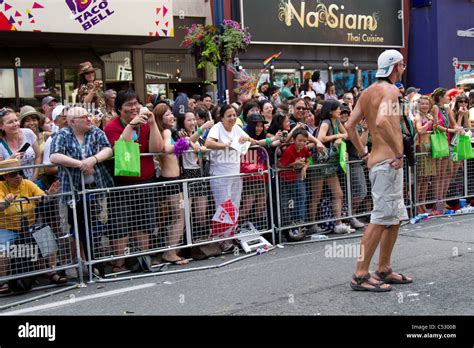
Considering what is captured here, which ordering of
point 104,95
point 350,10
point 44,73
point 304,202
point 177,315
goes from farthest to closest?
point 350,10 → point 44,73 → point 104,95 → point 304,202 → point 177,315

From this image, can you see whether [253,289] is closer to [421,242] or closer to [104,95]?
[421,242]

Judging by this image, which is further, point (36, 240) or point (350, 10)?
point (350, 10)

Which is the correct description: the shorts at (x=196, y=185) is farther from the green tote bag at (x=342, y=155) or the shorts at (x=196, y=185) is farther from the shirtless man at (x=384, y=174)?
the shirtless man at (x=384, y=174)

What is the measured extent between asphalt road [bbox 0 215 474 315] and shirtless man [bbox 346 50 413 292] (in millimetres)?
161

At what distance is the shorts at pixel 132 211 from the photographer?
266 inches

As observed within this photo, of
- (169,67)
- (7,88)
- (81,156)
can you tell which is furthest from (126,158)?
(169,67)

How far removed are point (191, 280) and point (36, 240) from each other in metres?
1.70

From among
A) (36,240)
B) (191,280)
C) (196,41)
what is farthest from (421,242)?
(196,41)

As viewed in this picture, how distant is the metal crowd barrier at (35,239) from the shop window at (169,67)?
10.1 metres

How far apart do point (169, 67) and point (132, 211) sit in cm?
1023

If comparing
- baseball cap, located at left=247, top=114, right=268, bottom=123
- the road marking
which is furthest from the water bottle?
the road marking

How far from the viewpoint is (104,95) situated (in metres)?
9.08

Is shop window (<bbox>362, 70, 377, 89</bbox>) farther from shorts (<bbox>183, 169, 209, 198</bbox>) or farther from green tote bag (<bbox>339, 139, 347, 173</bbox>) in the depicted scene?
shorts (<bbox>183, 169, 209, 198</bbox>)

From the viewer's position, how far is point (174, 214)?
7.19 metres
